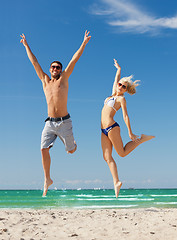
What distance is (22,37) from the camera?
8.12 m

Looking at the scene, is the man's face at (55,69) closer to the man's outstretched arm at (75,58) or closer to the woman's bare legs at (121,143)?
the man's outstretched arm at (75,58)

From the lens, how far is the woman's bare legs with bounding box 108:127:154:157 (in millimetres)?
8062

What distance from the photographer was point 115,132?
26.5 ft

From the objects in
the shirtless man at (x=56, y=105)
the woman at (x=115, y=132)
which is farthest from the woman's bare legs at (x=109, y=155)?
the shirtless man at (x=56, y=105)

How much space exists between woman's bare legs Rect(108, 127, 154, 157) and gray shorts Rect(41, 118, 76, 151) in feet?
2.87

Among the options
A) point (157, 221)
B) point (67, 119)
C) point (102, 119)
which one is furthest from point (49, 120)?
point (157, 221)

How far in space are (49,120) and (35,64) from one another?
4.03 ft

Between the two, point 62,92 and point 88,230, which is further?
point 88,230

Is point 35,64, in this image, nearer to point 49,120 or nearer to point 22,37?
point 22,37

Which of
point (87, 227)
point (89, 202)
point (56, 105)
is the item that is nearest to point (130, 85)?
point (56, 105)

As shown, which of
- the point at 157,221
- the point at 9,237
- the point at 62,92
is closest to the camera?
the point at 62,92

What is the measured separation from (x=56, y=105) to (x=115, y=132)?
1396 millimetres

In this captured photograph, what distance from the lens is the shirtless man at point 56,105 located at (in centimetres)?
775

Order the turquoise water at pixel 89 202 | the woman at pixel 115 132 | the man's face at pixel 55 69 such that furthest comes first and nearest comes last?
the turquoise water at pixel 89 202, the woman at pixel 115 132, the man's face at pixel 55 69
